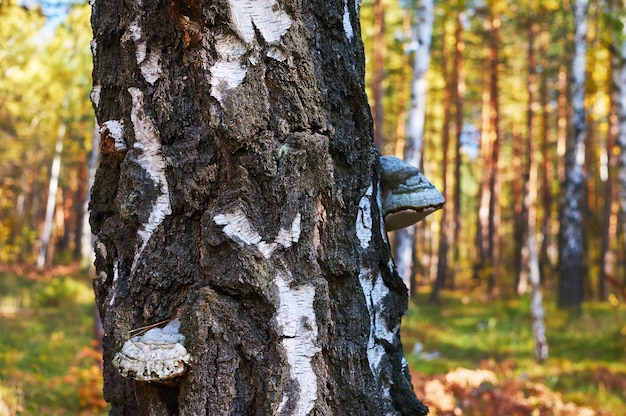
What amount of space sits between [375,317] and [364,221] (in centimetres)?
28

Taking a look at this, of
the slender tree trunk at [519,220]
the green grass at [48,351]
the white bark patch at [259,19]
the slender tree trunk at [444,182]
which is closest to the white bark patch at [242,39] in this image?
the white bark patch at [259,19]

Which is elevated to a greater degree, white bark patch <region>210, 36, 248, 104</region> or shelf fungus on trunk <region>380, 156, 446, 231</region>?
white bark patch <region>210, 36, 248, 104</region>

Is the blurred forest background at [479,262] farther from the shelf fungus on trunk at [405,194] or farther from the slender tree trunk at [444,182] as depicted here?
the shelf fungus on trunk at [405,194]

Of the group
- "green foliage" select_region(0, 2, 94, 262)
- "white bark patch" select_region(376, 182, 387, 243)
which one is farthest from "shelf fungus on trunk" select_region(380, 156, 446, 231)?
"green foliage" select_region(0, 2, 94, 262)

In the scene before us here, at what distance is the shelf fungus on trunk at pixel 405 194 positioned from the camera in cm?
168

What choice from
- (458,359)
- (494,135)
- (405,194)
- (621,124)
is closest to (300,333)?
(405,194)

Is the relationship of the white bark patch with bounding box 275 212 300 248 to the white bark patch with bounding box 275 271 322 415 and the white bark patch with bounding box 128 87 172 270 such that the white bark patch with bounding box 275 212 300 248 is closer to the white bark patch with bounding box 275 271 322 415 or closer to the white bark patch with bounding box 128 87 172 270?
the white bark patch with bounding box 275 271 322 415

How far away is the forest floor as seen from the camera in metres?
4.93

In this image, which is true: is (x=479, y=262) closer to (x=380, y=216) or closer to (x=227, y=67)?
(x=380, y=216)

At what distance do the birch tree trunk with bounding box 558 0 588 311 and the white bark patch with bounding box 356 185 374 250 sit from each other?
1084 centimetres

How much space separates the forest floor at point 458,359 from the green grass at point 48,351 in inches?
0.7

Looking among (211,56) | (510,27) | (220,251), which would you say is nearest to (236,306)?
(220,251)

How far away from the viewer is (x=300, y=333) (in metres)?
1.35

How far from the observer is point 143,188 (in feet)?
4.74
